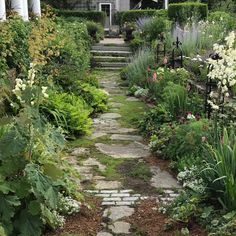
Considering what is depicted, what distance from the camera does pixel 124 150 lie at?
20.0ft

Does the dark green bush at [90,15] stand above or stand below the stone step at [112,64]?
above

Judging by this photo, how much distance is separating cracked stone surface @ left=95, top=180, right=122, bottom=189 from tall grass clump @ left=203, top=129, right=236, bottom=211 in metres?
1.16

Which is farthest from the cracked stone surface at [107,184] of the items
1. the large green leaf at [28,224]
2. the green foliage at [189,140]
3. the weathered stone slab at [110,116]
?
the weathered stone slab at [110,116]

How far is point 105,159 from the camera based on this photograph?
Answer: 18.7 feet

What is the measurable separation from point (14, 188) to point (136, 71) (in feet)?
26.6

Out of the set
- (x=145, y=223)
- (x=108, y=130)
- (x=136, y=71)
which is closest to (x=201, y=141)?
(x=145, y=223)

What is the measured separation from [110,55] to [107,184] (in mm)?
11987

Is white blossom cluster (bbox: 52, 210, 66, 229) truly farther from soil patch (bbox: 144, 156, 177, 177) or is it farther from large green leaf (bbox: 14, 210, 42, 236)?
soil patch (bbox: 144, 156, 177, 177)

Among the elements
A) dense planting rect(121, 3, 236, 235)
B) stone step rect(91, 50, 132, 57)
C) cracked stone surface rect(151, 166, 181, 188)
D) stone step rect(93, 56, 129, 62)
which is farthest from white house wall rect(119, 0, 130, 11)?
cracked stone surface rect(151, 166, 181, 188)

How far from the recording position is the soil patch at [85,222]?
12.3 feet

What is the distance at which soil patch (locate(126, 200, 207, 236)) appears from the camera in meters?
3.73

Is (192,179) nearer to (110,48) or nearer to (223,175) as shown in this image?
(223,175)

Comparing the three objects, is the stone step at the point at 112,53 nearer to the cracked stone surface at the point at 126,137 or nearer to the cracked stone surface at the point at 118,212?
the cracked stone surface at the point at 126,137

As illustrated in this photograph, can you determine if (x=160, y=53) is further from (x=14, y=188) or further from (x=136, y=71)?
(x=14, y=188)
